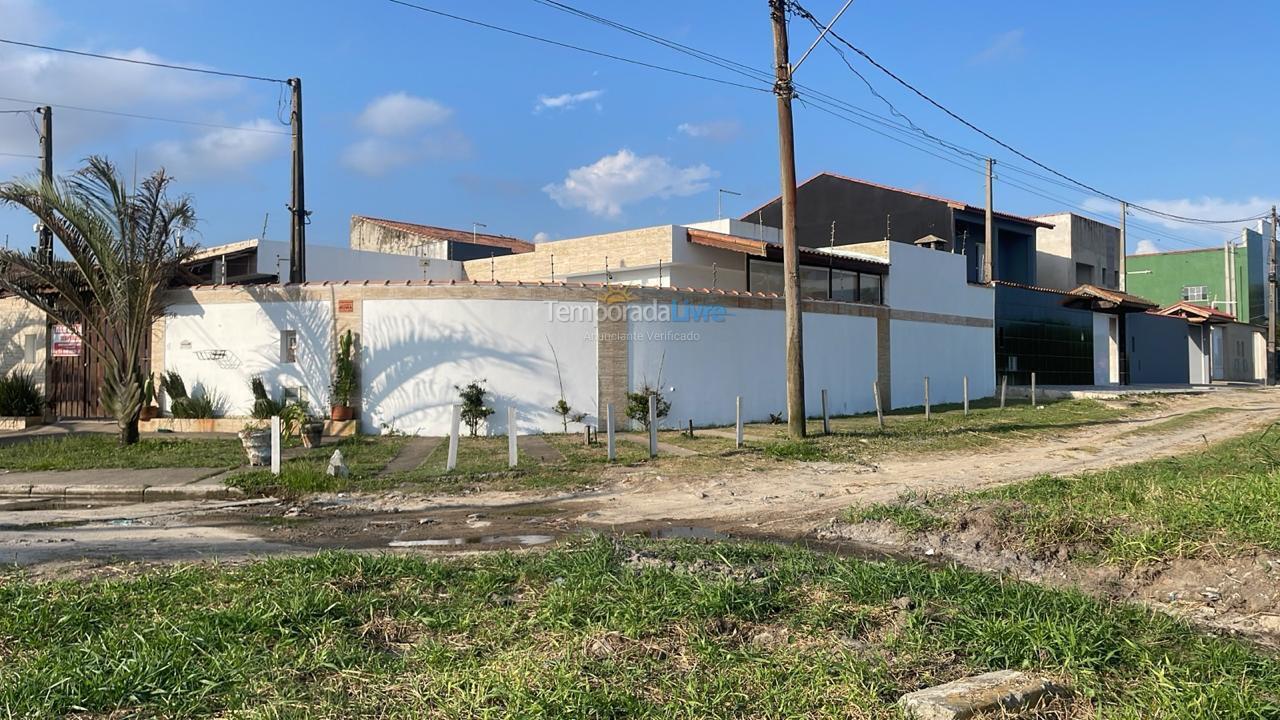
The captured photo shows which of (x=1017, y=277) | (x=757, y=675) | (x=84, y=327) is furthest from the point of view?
(x=1017, y=277)

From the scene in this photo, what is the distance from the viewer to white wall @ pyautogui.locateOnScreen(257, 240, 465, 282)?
26.7 meters

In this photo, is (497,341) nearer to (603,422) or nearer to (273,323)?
(603,422)

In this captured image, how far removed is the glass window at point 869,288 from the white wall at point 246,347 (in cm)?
1484

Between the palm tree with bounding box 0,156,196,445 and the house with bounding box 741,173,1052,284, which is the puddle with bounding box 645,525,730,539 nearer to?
the palm tree with bounding box 0,156,196,445

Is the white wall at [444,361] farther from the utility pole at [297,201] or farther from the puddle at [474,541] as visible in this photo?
the puddle at [474,541]

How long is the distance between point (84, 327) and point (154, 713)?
19.4 metres

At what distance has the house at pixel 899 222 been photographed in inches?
1320

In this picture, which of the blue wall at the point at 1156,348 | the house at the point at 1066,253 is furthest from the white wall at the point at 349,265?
the blue wall at the point at 1156,348

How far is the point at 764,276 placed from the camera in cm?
2391

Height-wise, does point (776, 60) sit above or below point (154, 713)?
above

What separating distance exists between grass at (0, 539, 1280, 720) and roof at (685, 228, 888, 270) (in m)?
17.1

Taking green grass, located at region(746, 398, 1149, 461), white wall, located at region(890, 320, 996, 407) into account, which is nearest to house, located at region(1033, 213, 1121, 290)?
white wall, located at region(890, 320, 996, 407)

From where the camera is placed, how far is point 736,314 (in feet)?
66.1

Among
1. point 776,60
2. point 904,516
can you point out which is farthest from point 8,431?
point 904,516
